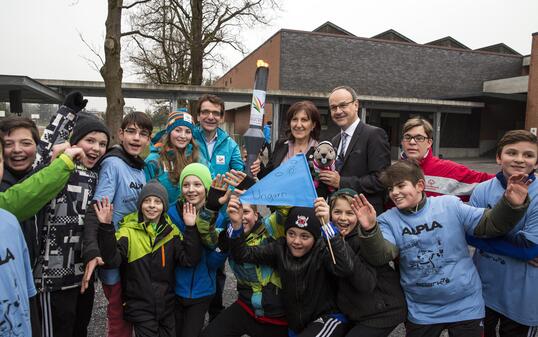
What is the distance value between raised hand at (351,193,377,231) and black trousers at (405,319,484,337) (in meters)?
0.84

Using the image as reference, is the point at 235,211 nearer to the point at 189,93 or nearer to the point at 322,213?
the point at 322,213

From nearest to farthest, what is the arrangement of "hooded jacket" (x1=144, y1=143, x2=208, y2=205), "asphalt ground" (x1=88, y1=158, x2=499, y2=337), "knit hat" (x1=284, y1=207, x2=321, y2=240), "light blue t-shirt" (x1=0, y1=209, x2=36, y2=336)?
"light blue t-shirt" (x1=0, y1=209, x2=36, y2=336), "knit hat" (x1=284, y1=207, x2=321, y2=240), "hooded jacket" (x1=144, y1=143, x2=208, y2=205), "asphalt ground" (x1=88, y1=158, x2=499, y2=337)

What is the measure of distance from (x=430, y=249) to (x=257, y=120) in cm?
198

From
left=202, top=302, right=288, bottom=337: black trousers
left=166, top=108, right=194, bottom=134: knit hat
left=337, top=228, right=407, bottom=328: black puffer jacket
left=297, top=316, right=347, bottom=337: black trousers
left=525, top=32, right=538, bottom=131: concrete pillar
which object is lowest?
Result: left=202, top=302, right=288, bottom=337: black trousers

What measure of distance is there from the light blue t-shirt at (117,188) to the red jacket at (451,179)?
2545 millimetres

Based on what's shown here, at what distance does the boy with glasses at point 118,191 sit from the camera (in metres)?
2.61

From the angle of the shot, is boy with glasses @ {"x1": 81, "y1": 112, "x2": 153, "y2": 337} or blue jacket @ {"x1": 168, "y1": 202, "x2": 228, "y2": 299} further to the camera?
blue jacket @ {"x1": 168, "y1": 202, "x2": 228, "y2": 299}

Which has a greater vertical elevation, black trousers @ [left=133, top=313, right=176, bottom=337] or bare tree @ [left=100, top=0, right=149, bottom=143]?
bare tree @ [left=100, top=0, right=149, bottom=143]

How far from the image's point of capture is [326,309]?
274 cm

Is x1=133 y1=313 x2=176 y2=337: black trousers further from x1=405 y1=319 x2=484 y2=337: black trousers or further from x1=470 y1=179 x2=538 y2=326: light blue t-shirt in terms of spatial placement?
x1=470 y1=179 x2=538 y2=326: light blue t-shirt

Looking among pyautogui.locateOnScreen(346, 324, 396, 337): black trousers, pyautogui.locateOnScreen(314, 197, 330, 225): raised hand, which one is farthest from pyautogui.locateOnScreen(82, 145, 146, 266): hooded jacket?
pyautogui.locateOnScreen(346, 324, 396, 337): black trousers

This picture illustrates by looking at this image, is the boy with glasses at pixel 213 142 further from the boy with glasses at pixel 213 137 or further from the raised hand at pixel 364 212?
the raised hand at pixel 364 212

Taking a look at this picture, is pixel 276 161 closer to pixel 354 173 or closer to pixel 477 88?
pixel 354 173

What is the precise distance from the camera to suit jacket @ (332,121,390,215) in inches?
124
